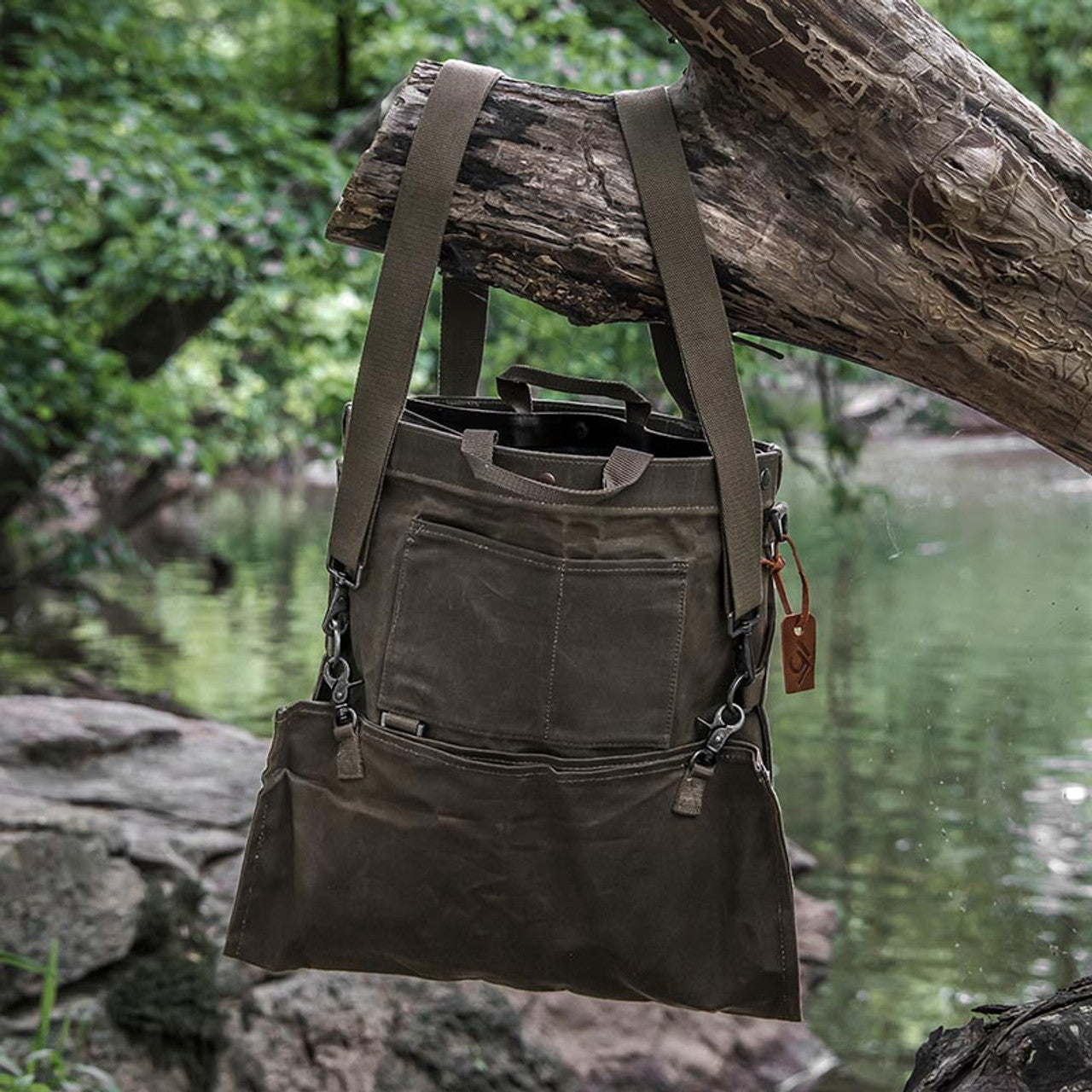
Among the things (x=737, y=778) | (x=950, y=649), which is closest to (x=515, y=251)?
(x=737, y=778)

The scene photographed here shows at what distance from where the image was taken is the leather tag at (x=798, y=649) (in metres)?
2.15

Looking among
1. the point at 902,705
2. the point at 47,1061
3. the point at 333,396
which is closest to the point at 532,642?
the point at 47,1061

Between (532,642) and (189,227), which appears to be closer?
(532,642)

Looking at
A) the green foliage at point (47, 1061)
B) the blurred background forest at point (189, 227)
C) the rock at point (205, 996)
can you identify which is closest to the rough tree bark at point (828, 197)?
the green foliage at point (47, 1061)

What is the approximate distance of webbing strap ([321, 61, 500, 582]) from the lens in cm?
197

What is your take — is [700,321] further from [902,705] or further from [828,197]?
[902,705]

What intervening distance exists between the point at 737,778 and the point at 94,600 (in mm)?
13306

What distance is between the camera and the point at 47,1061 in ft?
13.5

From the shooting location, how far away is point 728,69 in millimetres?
1956

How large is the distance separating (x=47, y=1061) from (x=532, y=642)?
2754mm

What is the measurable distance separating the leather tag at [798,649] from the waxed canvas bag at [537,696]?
1.6 inches

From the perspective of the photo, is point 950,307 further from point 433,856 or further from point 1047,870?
point 1047,870

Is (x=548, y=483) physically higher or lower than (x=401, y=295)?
lower

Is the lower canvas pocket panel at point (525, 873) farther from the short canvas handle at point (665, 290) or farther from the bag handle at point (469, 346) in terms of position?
the bag handle at point (469, 346)
